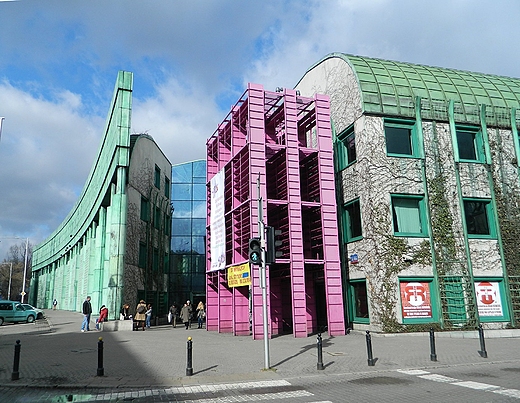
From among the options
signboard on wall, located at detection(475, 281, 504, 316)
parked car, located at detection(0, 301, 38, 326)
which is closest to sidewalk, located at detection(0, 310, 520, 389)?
signboard on wall, located at detection(475, 281, 504, 316)

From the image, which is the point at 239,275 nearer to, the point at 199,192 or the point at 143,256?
the point at 143,256

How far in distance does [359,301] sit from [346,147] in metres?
8.23

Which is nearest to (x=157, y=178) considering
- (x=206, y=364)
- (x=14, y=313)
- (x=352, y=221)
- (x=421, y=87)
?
(x=14, y=313)

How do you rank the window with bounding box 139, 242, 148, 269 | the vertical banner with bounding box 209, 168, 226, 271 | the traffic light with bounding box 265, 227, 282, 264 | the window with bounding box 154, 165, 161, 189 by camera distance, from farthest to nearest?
the window with bounding box 154, 165, 161, 189 → the window with bounding box 139, 242, 148, 269 → the vertical banner with bounding box 209, 168, 226, 271 → the traffic light with bounding box 265, 227, 282, 264

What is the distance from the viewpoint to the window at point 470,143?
76.6ft

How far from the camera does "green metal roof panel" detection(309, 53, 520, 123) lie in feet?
74.6

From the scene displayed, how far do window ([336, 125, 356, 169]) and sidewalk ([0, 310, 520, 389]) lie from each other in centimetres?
938

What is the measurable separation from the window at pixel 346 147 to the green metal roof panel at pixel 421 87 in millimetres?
2000

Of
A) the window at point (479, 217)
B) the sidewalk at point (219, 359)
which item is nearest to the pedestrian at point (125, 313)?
the sidewalk at point (219, 359)

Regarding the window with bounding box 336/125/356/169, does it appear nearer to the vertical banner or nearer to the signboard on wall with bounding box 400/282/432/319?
the vertical banner

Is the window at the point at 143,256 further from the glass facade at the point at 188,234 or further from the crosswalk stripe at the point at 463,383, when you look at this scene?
the crosswalk stripe at the point at 463,383

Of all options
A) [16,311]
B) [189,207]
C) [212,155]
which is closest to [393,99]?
[212,155]

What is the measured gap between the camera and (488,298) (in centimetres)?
2125

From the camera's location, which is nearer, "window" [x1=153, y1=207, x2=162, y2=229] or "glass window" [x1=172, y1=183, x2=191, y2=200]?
"window" [x1=153, y1=207, x2=162, y2=229]
